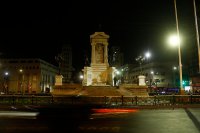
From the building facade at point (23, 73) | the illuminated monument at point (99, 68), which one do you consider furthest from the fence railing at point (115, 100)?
the building facade at point (23, 73)

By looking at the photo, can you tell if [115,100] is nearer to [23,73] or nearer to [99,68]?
[99,68]

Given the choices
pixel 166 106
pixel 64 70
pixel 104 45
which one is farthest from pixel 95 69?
pixel 64 70

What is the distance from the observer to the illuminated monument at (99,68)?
49.3 m

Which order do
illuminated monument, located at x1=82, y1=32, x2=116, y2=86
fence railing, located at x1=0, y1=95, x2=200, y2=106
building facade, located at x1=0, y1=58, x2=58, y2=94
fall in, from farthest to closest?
building facade, located at x1=0, y1=58, x2=58, y2=94 → illuminated monument, located at x1=82, y1=32, x2=116, y2=86 → fence railing, located at x1=0, y1=95, x2=200, y2=106

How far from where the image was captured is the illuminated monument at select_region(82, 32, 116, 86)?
4934cm

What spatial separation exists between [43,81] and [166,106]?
10535 cm

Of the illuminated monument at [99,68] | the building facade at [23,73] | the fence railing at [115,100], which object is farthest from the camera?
the building facade at [23,73]

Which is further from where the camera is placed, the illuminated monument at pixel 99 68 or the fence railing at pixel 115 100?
the illuminated monument at pixel 99 68

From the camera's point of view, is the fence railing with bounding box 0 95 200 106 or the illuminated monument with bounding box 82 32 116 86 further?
the illuminated monument with bounding box 82 32 116 86

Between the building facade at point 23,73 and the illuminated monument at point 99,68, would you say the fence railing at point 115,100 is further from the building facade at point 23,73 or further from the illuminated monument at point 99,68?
the building facade at point 23,73

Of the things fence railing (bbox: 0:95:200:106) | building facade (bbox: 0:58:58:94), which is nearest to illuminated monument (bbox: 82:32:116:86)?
fence railing (bbox: 0:95:200:106)

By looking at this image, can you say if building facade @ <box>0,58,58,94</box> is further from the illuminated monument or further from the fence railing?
the fence railing

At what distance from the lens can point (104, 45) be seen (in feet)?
167

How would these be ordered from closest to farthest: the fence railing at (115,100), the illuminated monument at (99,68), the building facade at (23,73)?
1. the fence railing at (115,100)
2. the illuminated monument at (99,68)
3. the building facade at (23,73)
